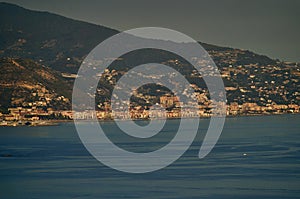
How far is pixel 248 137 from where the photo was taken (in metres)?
108

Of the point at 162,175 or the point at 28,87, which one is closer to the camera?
the point at 162,175

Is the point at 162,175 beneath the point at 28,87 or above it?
beneath

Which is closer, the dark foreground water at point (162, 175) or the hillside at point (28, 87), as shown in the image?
the dark foreground water at point (162, 175)

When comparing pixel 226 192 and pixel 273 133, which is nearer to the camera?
pixel 226 192

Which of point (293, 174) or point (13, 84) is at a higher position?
point (13, 84)

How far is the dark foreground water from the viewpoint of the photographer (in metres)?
55.6

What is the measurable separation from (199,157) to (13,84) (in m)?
89.2

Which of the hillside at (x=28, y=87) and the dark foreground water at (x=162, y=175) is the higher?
the hillside at (x=28, y=87)

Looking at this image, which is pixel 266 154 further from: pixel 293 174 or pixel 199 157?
pixel 293 174

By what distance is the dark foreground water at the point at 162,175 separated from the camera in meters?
55.6

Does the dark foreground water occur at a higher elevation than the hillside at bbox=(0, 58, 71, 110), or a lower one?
lower

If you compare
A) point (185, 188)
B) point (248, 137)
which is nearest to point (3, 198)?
point (185, 188)

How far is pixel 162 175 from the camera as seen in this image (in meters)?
64.1

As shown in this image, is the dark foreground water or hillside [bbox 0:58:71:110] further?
hillside [bbox 0:58:71:110]
